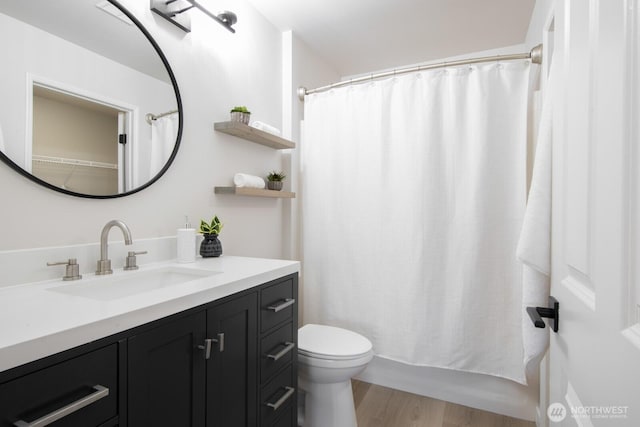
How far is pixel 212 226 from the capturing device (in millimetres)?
1648

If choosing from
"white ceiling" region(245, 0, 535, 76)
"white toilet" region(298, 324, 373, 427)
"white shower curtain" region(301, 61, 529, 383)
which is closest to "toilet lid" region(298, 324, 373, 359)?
"white toilet" region(298, 324, 373, 427)

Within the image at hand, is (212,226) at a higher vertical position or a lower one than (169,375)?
higher

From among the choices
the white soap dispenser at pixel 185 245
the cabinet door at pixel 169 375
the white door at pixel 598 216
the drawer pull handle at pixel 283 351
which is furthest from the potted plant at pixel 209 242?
the white door at pixel 598 216

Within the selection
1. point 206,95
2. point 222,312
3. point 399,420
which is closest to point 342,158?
point 206,95

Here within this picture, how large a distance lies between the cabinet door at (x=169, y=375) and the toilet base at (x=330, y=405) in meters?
0.84

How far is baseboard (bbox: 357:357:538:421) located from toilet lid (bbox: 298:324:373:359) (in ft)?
1.92

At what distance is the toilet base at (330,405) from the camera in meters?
1.67

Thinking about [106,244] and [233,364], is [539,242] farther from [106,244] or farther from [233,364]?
[106,244]

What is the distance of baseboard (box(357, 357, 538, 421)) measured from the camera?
1917mm

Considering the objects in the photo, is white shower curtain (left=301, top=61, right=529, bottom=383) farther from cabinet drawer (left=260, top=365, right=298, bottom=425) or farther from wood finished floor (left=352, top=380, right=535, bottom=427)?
cabinet drawer (left=260, top=365, right=298, bottom=425)

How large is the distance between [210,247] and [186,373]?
740 millimetres

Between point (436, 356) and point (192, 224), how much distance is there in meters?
1.57

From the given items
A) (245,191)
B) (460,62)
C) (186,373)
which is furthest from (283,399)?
(460,62)

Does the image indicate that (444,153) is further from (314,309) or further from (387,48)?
(314,309)
